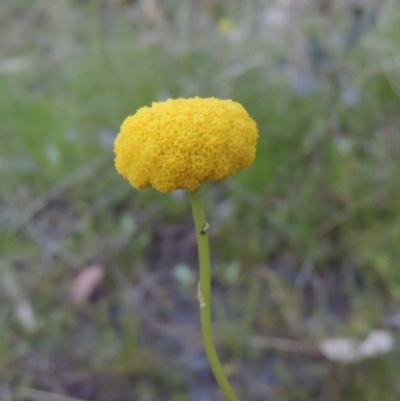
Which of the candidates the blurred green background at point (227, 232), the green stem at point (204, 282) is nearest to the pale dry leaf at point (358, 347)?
the blurred green background at point (227, 232)

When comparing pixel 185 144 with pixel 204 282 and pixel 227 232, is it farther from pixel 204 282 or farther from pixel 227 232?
pixel 227 232

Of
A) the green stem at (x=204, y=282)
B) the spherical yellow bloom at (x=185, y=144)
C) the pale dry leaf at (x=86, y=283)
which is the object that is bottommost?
the green stem at (x=204, y=282)

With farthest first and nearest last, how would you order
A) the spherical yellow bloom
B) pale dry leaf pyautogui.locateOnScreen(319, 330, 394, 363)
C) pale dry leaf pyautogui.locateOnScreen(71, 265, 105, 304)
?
pale dry leaf pyautogui.locateOnScreen(71, 265, 105, 304), pale dry leaf pyautogui.locateOnScreen(319, 330, 394, 363), the spherical yellow bloom

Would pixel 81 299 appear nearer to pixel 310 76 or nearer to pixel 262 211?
pixel 262 211

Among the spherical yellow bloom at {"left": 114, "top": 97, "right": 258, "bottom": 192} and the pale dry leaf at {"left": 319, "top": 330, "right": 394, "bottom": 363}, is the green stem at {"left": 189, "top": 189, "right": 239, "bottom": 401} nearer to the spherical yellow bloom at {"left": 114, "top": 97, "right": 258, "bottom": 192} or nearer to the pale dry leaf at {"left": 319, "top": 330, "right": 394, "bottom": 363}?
the spherical yellow bloom at {"left": 114, "top": 97, "right": 258, "bottom": 192}

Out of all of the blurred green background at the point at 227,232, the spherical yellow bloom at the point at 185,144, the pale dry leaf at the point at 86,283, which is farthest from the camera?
the pale dry leaf at the point at 86,283

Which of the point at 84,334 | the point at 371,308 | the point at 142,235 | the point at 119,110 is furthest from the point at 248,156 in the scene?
the point at 119,110

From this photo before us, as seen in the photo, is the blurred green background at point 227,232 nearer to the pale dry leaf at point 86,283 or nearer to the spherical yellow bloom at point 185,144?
the pale dry leaf at point 86,283

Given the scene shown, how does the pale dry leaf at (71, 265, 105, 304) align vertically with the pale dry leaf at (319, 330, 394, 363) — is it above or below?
above

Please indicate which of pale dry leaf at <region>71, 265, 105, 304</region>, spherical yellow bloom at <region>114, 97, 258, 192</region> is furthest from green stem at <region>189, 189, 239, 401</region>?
pale dry leaf at <region>71, 265, 105, 304</region>
